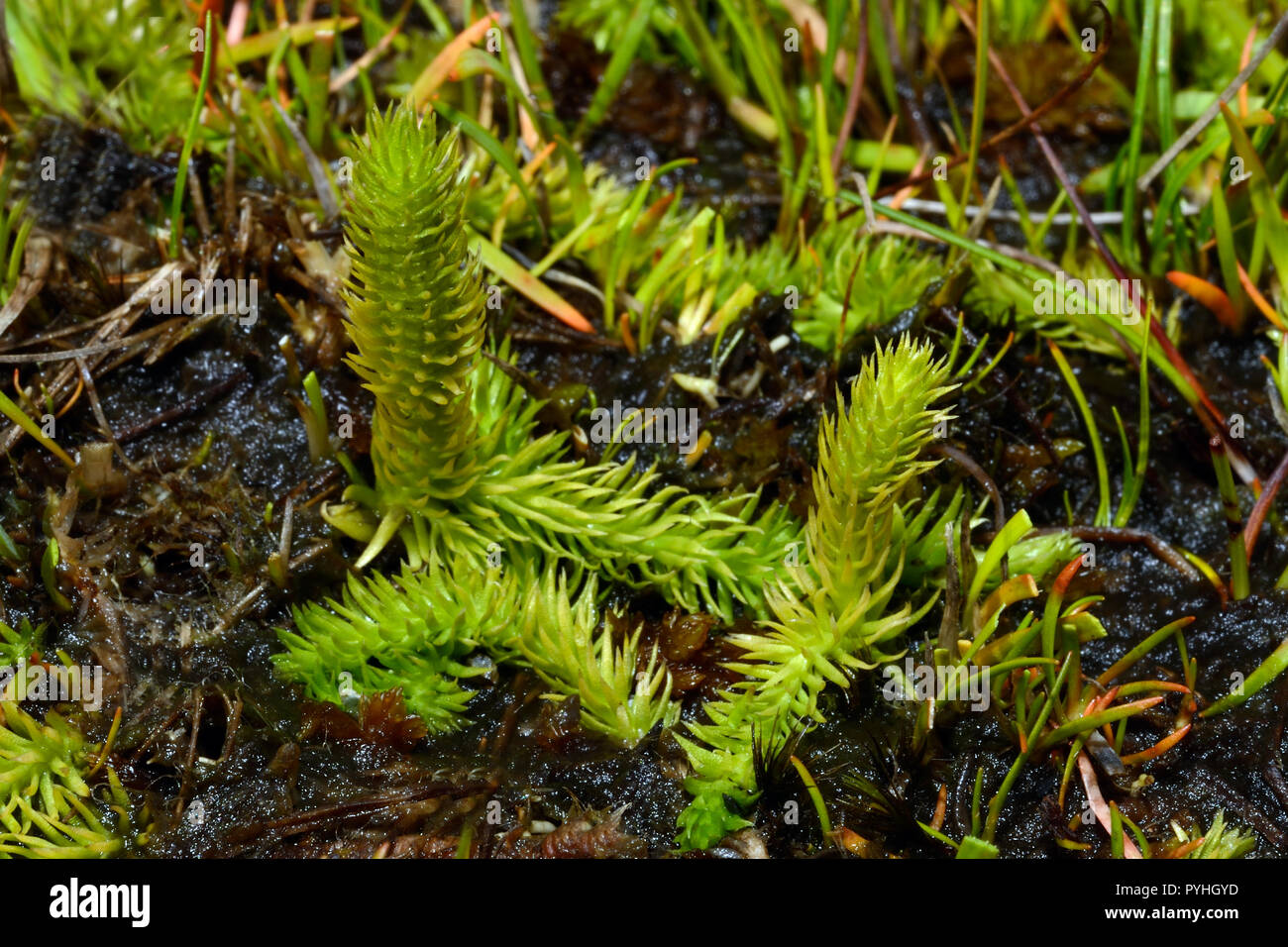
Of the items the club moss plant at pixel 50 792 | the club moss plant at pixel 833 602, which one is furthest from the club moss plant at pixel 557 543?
the club moss plant at pixel 50 792

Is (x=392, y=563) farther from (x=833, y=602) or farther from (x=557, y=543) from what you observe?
(x=833, y=602)

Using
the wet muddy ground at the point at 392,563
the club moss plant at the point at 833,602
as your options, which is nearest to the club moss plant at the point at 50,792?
the wet muddy ground at the point at 392,563

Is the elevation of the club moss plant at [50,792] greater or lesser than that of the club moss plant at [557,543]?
lesser

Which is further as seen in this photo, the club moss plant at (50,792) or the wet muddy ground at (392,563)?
the wet muddy ground at (392,563)

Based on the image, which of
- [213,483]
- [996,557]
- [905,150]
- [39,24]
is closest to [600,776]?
[996,557]

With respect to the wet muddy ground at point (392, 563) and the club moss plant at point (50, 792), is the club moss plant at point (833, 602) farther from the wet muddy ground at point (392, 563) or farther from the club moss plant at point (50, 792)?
the club moss plant at point (50, 792)

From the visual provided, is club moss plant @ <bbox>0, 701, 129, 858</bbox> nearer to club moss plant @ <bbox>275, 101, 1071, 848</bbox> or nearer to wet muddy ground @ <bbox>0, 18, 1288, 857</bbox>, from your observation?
A: wet muddy ground @ <bbox>0, 18, 1288, 857</bbox>

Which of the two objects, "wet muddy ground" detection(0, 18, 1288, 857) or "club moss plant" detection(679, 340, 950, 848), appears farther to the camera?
A: "wet muddy ground" detection(0, 18, 1288, 857)

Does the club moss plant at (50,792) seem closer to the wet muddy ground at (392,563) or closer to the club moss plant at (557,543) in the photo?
the wet muddy ground at (392,563)

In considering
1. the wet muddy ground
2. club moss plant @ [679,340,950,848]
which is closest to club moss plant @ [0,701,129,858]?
the wet muddy ground

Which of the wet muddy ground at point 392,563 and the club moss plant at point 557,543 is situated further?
the wet muddy ground at point 392,563
